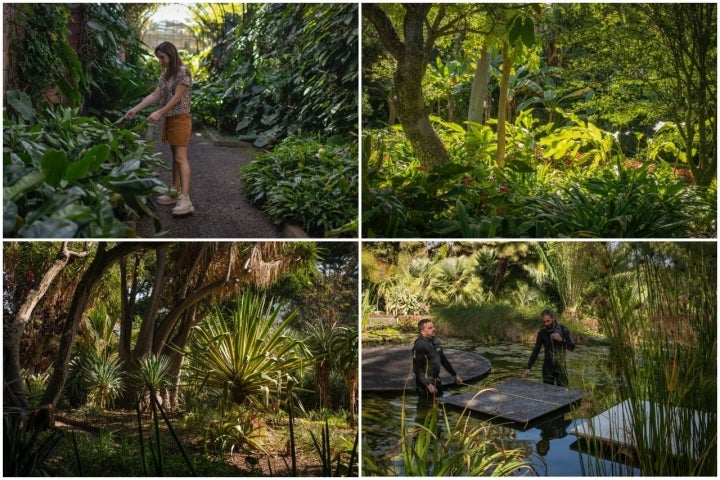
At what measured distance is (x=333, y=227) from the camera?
2.91 m

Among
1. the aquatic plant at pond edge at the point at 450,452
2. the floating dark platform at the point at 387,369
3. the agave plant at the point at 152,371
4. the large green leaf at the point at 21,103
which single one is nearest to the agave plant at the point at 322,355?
the floating dark platform at the point at 387,369

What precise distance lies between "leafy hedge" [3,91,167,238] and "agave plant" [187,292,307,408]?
2.12ft

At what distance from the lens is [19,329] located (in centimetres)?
295

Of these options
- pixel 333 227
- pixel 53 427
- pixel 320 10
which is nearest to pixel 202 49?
pixel 320 10

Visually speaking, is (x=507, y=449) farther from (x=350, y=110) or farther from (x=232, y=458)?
(x=350, y=110)

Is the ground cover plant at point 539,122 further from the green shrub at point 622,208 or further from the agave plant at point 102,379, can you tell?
the agave plant at point 102,379

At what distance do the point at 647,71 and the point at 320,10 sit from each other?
1631mm

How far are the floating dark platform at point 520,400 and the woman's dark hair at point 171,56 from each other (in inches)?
72.1

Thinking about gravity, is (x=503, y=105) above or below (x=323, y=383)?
above

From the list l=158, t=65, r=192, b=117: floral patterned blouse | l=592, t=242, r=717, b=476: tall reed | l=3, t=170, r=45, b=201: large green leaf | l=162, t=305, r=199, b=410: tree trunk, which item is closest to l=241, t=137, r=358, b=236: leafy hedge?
l=158, t=65, r=192, b=117: floral patterned blouse

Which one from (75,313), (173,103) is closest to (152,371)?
(75,313)

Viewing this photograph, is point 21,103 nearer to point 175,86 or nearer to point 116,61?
point 116,61

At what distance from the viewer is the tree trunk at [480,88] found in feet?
10.7

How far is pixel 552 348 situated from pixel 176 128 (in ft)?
6.17
